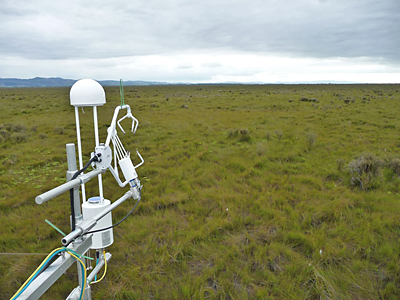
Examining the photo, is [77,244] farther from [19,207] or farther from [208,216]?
[19,207]

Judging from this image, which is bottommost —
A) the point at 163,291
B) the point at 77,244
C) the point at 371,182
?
the point at 163,291

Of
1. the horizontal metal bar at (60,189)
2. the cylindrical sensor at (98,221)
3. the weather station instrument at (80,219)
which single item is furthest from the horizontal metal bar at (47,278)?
the cylindrical sensor at (98,221)

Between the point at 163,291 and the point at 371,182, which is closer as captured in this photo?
the point at 163,291

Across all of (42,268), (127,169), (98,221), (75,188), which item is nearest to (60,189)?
(75,188)

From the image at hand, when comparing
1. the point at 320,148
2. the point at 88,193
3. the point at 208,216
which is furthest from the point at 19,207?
the point at 320,148

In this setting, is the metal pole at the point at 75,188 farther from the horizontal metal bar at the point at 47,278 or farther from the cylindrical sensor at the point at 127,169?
the cylindrical sensor at the point at 127,169

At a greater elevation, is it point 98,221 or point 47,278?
point 47,278

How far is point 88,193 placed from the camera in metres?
5.80

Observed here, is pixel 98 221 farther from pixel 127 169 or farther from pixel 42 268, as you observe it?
pixel 42 268

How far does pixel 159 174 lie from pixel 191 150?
8.10 ft

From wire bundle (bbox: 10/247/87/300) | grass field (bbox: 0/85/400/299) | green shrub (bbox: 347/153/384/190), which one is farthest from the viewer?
green shrub (bbox: 347/153/384/190)

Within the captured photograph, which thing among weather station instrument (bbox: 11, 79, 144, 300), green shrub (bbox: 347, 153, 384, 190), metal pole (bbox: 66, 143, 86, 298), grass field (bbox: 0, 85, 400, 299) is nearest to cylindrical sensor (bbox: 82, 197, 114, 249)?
weather station instrument (bbox: 11, 79, 144, 300)

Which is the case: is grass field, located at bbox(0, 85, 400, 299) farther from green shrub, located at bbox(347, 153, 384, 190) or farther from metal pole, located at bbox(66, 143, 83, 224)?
metal pole, located at bbox(66, 143, 83, 224)

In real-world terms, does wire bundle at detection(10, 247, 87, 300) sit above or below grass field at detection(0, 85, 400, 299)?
above
